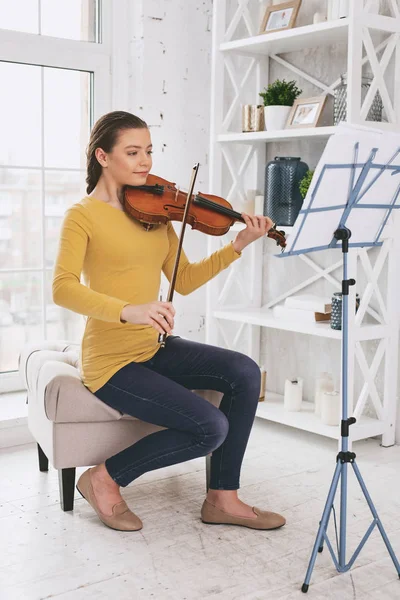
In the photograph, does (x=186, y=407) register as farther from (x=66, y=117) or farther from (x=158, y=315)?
(x=66, y=117)

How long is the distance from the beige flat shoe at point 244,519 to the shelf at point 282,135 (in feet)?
4.92

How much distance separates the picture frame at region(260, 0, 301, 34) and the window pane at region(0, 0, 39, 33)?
3.37 ft

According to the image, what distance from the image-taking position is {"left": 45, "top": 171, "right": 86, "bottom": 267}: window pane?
3.75 m

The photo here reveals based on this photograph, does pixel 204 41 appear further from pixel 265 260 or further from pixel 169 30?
pixel 265 260

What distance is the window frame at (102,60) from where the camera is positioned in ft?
12.0

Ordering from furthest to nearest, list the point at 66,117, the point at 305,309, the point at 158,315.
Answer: the point at 66,117 → the point at 305,309 → the point at 158,315

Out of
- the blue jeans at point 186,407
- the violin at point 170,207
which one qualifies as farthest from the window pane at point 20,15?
the blue jeans at point 186,407

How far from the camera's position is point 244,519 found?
2.51m

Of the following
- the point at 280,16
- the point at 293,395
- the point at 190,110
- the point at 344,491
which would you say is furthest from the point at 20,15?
the point at 344,491

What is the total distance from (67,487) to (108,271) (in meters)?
0.74

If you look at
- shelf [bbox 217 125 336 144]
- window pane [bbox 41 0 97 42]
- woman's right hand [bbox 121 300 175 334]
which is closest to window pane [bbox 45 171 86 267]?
window pane [bbox 41 0 97 42]

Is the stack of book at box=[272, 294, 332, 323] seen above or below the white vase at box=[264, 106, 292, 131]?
below

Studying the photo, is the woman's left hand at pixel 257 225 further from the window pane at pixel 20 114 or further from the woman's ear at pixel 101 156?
the window pane at pixel 20 114

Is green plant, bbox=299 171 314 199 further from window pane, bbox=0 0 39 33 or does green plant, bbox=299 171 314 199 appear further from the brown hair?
window pane, bbox=0 0 39 33
